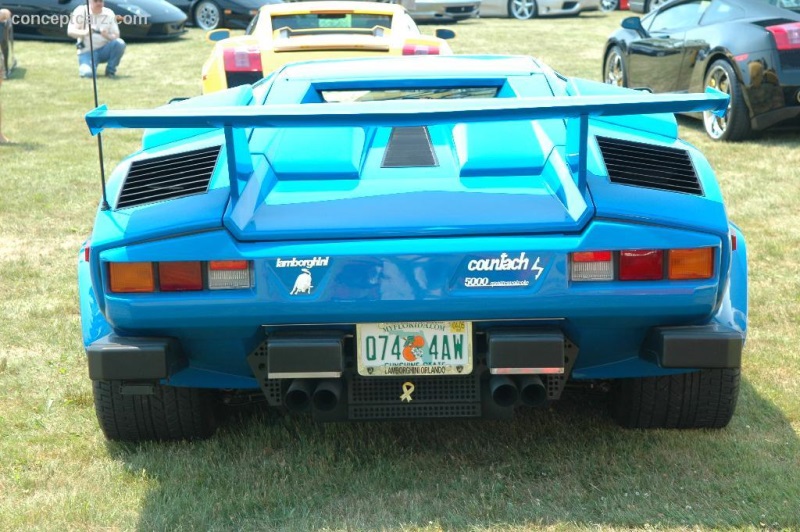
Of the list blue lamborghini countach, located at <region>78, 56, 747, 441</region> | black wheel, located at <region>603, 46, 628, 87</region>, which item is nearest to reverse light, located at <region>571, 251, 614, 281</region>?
blue lamborghini countach, located at <region>78, 56, 747, 441</region>

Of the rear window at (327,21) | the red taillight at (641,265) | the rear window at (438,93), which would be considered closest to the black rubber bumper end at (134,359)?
the red taillight at (641,265)

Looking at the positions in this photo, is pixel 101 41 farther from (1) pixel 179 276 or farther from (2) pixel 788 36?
(1) pixel 179 276

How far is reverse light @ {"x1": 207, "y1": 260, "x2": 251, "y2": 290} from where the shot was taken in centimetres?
300

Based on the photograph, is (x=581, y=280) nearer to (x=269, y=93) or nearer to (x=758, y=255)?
(x=269, y=93)

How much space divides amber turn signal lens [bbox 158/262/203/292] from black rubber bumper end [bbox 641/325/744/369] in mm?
1292

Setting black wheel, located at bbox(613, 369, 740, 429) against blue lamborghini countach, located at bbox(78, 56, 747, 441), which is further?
black wheel, located at bbox(613, 369, 740, 429)

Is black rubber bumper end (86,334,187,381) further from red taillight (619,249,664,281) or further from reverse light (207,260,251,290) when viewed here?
red taillight (619,249,664,281)

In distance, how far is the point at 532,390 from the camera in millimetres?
3207

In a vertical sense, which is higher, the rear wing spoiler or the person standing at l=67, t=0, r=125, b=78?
the rear wing spoiler

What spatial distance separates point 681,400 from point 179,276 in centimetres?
167

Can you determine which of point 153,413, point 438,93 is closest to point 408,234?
point 153,413

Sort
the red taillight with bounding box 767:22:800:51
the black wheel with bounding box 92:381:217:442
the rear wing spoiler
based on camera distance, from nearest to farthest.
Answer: the rear wing spoiler → the black wheel with bounding box 92:381:217:442 → the red taillight with bounding box 767:22:800:51

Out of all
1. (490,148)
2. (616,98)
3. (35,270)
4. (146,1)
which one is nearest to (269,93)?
(490,148)

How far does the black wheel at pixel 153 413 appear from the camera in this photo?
140 inches
